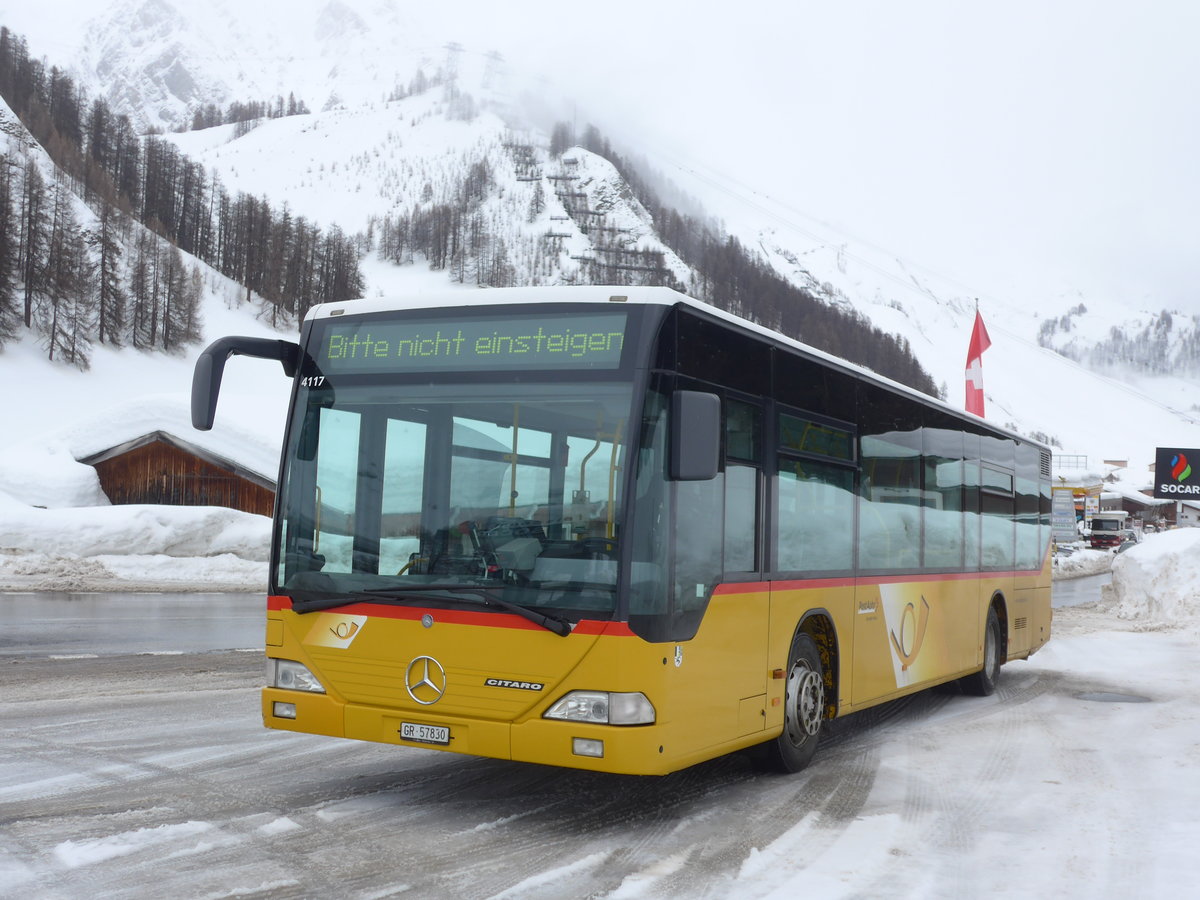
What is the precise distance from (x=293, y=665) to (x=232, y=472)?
34.2m

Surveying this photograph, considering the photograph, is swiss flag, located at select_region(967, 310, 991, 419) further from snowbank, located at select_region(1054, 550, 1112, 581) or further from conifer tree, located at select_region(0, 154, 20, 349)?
conifer tree, located at select_region(0, 154, 20, 349)

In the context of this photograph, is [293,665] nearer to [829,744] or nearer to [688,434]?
[688,434]

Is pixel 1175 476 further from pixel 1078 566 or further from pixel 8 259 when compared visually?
pixel 8 259

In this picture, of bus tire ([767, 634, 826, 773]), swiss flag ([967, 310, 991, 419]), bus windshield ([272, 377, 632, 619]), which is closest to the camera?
bus windshield ([272, 377, 632, 619])

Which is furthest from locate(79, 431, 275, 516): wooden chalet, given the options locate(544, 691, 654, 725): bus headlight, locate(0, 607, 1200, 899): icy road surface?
locate(544, 691, 654, 725): bus headlight

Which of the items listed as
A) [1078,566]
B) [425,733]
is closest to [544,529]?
[425,733]

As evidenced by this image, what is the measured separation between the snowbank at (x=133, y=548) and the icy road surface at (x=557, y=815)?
15115 millimetres

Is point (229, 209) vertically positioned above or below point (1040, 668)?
above

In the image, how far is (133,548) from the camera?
27.8m

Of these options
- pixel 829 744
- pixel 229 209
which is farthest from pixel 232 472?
pixel 229 209

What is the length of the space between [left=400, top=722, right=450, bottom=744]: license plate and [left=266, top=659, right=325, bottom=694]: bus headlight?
0.63 meters

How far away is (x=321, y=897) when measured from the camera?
509cm

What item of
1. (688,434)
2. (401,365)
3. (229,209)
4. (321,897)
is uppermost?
(229,209)

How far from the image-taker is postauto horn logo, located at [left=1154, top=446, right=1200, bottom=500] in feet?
245
